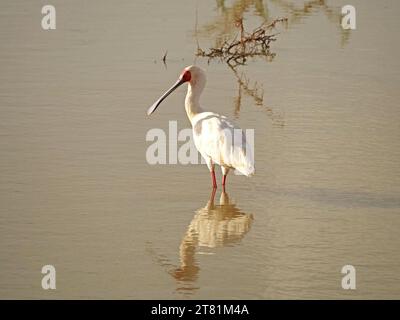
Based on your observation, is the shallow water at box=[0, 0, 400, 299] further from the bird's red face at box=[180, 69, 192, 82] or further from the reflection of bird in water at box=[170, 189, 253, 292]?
the bird's red face at box=[180, 69, 192, 82]

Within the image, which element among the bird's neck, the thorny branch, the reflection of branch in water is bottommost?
the reflection of branch in water

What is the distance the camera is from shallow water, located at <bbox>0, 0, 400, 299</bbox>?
8086 mm

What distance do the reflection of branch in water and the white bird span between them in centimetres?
33

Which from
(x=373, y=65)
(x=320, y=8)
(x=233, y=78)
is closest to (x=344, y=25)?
(x=320, y=8)

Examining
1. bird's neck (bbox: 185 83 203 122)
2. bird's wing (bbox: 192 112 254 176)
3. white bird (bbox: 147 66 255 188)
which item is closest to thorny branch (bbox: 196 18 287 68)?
bird's neck (bbox: 185 83 203 122)

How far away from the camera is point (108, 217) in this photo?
9.07m

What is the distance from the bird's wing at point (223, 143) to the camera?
9727 mm

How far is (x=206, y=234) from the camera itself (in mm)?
8922

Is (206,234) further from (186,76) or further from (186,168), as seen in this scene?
(186,76)

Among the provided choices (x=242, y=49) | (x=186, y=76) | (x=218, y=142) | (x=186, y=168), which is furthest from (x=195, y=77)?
Result: (x=242, y=49)

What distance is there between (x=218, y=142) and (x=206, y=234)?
4.60 ft

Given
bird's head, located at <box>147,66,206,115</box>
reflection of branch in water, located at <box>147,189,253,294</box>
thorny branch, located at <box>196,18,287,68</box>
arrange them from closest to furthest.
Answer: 1. reflection of branch in water, located at <box>147,189,253,294</box>
2. bird's head, located at <box>147,66,206,115</box>
3. thorny branch, located at <box>196,18,287,68</box>

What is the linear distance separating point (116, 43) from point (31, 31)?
4.35 ft

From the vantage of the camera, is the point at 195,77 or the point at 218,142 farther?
the point at 195,77
